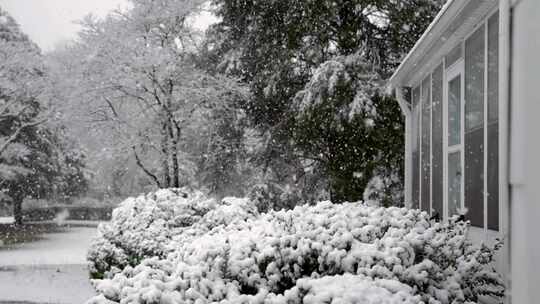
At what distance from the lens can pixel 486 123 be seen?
18.4 ft

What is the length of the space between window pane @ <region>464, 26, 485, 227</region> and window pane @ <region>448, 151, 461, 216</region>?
52cm

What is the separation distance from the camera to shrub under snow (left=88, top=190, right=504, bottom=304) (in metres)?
3.66

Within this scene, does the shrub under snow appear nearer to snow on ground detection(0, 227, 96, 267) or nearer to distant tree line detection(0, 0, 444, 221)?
distant tree line detection(0, 0, 444, 221)

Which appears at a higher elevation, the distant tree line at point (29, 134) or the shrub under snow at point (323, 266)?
the distant tree line at point (29, 134)

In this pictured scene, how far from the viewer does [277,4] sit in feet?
60.0

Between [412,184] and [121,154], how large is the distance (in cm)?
1052

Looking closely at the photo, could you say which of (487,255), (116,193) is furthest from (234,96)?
(116,193)

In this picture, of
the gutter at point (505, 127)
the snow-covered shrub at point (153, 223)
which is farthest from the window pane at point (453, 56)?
the snow-covered shrub at point (153, 223)

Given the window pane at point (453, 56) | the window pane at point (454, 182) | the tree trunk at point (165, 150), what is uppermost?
the window pane at point (453, 56)

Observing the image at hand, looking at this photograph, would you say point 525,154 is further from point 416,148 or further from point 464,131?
point 416,148

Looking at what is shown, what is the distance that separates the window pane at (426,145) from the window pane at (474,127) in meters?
2.12

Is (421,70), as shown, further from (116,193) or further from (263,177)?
(116,193)

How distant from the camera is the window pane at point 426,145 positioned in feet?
27.8

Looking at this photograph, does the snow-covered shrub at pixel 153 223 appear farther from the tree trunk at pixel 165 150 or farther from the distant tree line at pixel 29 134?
the distant tree line at pixel 29 134
